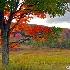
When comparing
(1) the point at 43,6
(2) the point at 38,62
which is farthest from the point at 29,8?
(2) the point at 38,62

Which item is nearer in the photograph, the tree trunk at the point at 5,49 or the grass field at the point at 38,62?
the grass field at the point at 38,62

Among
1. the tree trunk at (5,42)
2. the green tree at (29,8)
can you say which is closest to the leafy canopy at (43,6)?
the green tree at (29,8)

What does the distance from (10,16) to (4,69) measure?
633cm

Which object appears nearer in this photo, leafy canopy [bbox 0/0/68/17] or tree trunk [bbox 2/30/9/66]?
leafy canopy [bbox 0/0/68/17]

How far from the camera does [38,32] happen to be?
2800 centimetres

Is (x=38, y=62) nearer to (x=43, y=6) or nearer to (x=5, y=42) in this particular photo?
(x=5, y=42)

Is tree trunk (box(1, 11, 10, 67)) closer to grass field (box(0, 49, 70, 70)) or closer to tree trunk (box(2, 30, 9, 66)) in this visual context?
tree trunk (box(2, 30, 9, 66))

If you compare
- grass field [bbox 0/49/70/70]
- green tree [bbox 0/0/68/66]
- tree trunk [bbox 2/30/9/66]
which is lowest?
grass field [bbox 0/49/70/70]

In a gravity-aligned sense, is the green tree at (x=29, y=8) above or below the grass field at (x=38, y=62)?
above

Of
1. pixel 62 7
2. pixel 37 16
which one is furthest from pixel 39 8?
pixel 37 16

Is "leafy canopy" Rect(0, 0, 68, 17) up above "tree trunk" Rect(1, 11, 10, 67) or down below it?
above

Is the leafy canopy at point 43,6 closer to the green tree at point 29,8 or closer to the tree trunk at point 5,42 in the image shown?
the green tree at point 29,8

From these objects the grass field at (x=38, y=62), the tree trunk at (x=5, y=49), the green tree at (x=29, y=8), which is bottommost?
the grass field at (x=38, y=62)

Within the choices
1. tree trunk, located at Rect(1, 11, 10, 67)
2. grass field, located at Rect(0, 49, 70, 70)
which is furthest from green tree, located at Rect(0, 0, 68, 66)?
grass field, located at Rect(0, 49, 70, 70)
